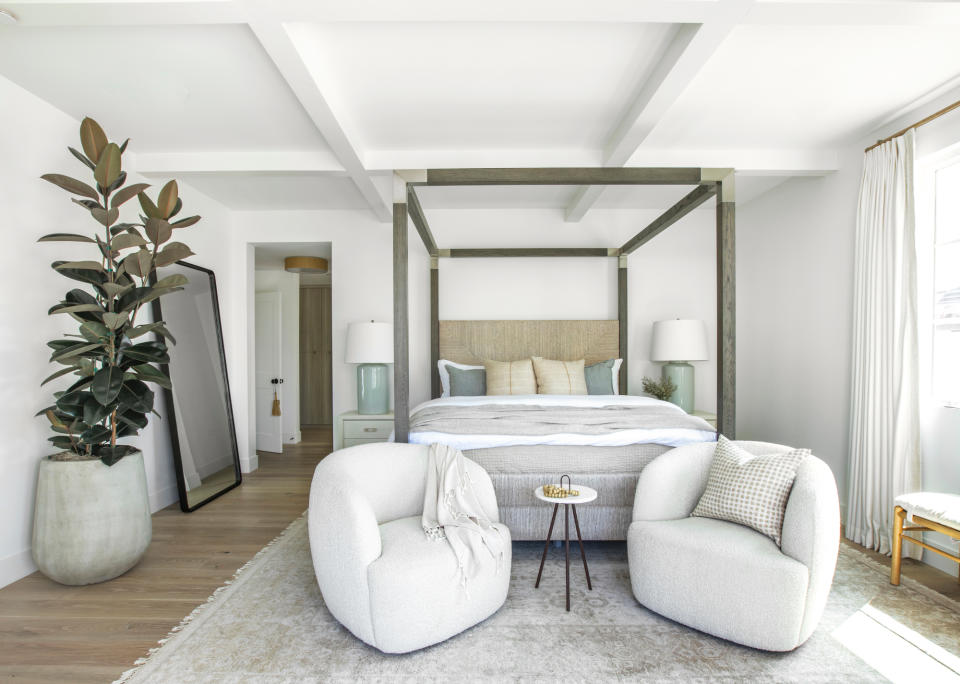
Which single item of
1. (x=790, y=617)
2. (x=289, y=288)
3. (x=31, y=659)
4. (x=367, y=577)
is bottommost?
(x=31, y=659)

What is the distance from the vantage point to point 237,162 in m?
3.77

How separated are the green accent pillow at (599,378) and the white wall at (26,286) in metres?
3.81

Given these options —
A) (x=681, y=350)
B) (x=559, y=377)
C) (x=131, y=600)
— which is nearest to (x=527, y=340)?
(x=559, y=377)

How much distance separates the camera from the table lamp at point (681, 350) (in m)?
4.73

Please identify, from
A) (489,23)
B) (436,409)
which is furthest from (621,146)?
(436,409)

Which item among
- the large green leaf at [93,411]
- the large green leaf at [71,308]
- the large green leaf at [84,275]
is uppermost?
the large green leaf at [84,275]

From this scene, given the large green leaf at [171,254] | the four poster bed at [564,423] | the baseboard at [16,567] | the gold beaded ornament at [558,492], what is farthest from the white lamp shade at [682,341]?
the baseboard at [16,567]

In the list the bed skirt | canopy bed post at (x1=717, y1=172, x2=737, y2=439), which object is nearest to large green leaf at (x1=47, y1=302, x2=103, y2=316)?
the bed skirt

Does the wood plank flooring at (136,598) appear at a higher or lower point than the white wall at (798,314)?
lower

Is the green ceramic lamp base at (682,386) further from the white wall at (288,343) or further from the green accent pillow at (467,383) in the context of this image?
the white wall at (288,343)

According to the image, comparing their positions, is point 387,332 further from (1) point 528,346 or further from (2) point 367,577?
(2) point 367,577

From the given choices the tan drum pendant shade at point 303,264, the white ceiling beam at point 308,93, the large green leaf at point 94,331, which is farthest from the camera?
the tan drum pendant shade at point 303,264

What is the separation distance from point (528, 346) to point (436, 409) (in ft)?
5.85

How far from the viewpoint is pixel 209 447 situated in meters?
4.44
